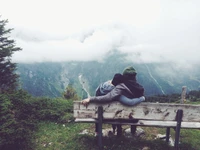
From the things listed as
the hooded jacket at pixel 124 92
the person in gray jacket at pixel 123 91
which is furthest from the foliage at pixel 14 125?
the hooded jacket at pixel 124 92

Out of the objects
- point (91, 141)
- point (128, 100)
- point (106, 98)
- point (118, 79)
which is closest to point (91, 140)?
point (91, 141)

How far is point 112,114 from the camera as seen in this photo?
6.75 meters

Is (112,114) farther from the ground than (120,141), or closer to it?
farther from the ground

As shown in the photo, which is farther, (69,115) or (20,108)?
(69,115)

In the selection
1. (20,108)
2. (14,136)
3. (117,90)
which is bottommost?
(14,136)

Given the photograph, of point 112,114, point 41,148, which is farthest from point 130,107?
point 41,148

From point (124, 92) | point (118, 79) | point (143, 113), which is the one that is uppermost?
point (118, 79)

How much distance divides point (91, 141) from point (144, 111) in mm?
2425

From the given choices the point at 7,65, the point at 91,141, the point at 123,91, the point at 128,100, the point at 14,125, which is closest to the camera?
the point at 128,100

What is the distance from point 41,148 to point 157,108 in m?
4.36

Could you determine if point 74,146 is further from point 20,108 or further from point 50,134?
point 20,108

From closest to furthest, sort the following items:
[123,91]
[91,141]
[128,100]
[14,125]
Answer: [128,100], [123,91], [14,125], [91,141]

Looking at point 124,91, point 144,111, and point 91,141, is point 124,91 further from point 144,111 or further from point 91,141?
point 91,141

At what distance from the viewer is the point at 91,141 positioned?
7699 millimetres
